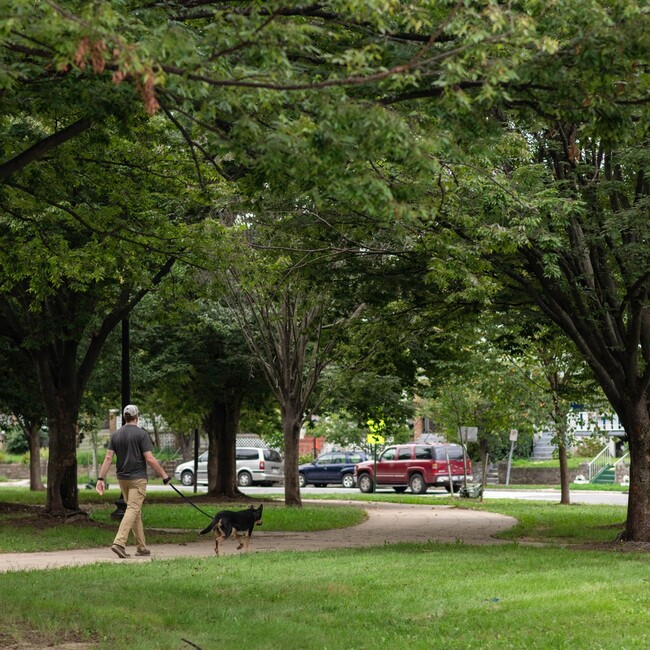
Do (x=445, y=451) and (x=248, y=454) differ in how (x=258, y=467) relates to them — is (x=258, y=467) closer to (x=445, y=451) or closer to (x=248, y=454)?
(x=248, y=454)

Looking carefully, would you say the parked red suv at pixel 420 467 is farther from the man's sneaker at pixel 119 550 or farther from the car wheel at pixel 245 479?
the man's sneaker at pixel 119 550

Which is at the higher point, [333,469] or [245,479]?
[333,469]

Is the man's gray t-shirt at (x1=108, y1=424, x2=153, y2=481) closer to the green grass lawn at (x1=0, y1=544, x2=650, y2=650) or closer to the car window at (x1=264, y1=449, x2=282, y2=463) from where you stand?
the green grass lawn at (x1=0, y1=544, x2=650, y2=650)

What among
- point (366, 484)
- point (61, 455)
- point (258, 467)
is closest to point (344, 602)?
point (61, 455)

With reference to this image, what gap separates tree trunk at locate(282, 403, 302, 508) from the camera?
27188 millimetres

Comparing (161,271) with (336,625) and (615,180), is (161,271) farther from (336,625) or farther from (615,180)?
(336,625)

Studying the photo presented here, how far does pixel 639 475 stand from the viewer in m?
16.2

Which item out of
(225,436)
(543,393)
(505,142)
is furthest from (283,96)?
(225,436)

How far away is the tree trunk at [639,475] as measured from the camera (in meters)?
15.9

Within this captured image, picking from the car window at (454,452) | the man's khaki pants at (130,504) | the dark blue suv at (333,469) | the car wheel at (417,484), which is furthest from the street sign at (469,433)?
the man's khaki pants at (130,504)

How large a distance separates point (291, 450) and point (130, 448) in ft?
45.1

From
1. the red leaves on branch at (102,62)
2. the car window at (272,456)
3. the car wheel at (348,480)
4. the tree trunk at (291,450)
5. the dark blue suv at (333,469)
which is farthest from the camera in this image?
the car window at (272,456)

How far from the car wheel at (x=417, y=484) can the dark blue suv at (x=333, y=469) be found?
Result: 6.48 m

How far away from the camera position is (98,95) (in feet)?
27.3
